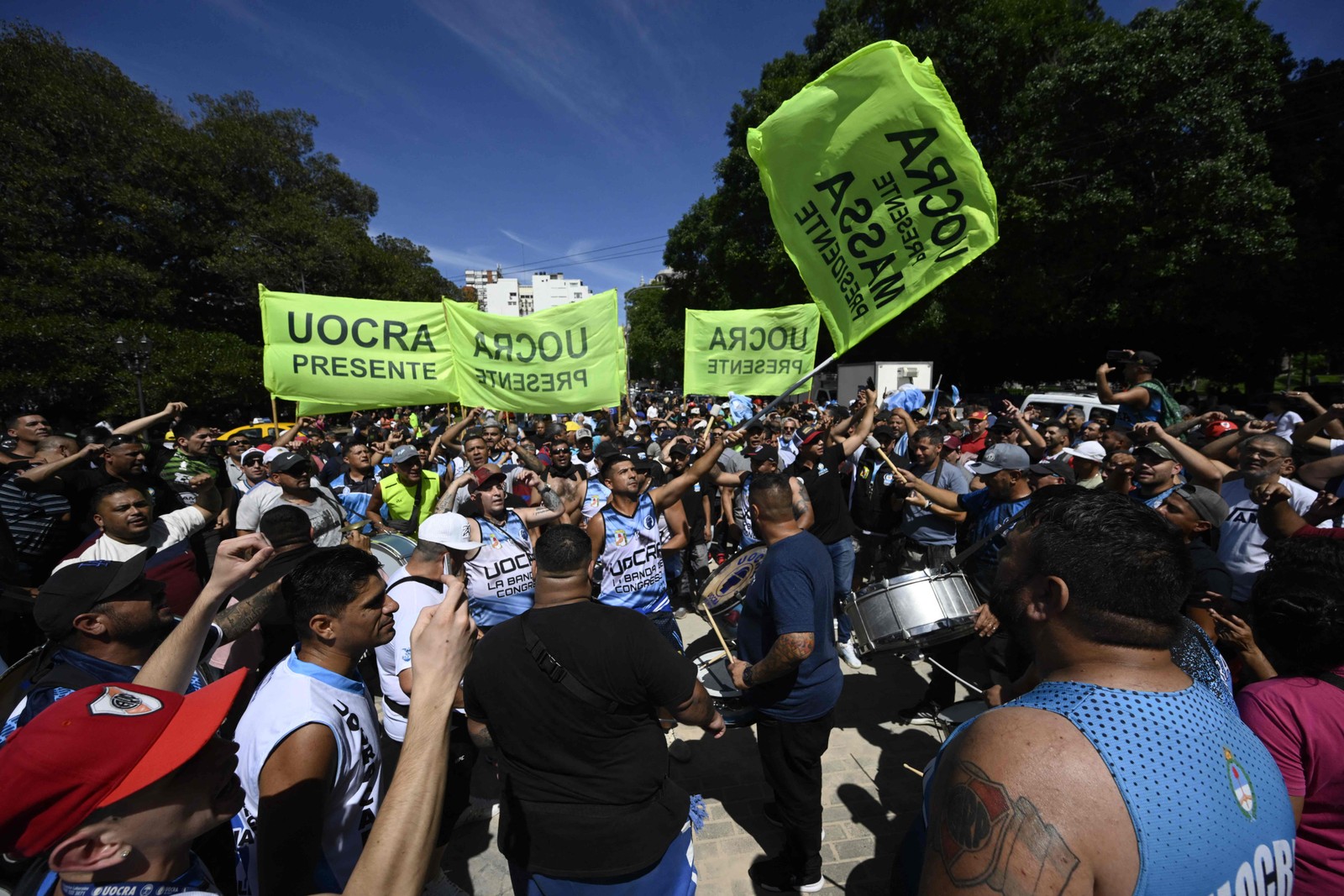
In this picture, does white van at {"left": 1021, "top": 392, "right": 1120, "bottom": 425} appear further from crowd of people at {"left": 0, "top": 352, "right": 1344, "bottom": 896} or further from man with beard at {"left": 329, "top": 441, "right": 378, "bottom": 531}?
man with beard at {"left": 329, "top": 441, "right": 378, "bottom": 531}

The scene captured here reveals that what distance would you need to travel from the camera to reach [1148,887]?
1.09 metres

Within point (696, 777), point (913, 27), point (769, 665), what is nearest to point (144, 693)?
point (769, 665)

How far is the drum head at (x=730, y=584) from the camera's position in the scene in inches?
158

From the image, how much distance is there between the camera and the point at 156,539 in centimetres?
439

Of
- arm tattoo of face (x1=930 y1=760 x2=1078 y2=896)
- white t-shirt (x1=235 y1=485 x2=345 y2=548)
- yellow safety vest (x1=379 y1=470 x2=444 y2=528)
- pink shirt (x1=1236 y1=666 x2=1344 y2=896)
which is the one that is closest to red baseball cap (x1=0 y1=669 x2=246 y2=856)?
arm tattoo of face (x1=930 y1=760 x2=1078 y2=896)

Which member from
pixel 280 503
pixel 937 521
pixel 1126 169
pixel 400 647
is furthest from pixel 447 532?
pixel 1126 169

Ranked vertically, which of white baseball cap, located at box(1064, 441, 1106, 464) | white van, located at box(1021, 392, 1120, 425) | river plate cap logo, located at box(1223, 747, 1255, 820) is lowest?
river plate cap logo, located at box(1223, 747, 1255, 820)

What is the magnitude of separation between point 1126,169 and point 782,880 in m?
22.3

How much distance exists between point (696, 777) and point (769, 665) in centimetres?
185

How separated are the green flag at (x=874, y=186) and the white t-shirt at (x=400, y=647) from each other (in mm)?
3048

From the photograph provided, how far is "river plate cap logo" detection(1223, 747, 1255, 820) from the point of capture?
47.3 inches

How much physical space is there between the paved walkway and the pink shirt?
5.25ft

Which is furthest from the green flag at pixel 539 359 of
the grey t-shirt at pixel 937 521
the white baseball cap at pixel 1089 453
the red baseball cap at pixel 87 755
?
the red baseball cap at pixel 87 755

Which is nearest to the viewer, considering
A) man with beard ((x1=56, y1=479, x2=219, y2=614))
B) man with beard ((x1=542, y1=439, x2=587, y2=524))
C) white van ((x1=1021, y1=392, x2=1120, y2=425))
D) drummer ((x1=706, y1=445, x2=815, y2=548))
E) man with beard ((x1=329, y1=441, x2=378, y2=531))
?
man with beard ((x1=56, y1=479, x2=219, y2=614))
